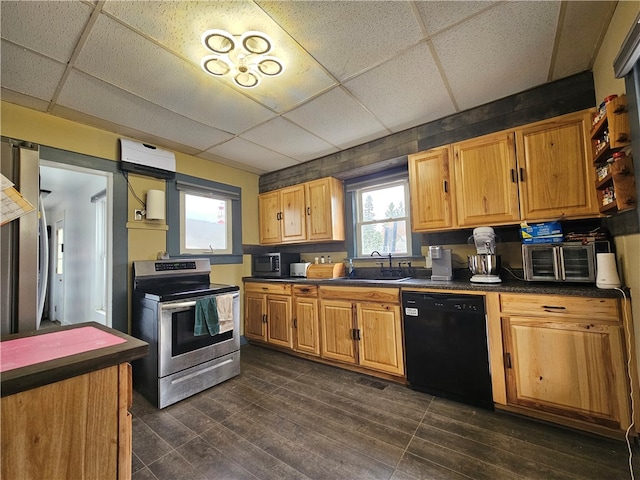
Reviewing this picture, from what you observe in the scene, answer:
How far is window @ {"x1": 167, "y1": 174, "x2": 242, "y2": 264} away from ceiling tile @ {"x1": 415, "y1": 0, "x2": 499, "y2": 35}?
291cm

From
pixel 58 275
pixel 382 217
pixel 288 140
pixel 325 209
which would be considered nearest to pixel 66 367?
pixel 288 140

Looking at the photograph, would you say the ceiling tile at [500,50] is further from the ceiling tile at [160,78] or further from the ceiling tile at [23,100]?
the ceiling tile at [23,100]

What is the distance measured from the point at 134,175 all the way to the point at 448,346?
3453mm

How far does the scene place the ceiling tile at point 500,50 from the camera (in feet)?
5.07

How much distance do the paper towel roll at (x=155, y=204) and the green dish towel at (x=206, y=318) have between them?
1141 millimetres

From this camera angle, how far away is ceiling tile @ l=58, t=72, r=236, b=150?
80.4 inches

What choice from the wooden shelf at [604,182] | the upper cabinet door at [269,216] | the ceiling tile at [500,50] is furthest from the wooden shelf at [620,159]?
the upper cabinet door at [269,216]

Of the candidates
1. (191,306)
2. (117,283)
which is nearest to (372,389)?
(191,306)

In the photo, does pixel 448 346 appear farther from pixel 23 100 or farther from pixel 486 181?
pixel 23 100

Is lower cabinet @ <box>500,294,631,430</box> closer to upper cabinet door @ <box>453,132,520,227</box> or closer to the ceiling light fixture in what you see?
upper cabinet door @ <box>453,132,520,227</box>

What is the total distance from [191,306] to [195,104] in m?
1.76

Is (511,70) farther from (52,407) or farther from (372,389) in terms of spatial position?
(52,407)

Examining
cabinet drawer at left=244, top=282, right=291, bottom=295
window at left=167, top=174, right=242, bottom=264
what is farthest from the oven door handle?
cabinet drawer at left=244, top=282, right=291, bottom=295

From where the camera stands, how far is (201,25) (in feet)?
5.07
